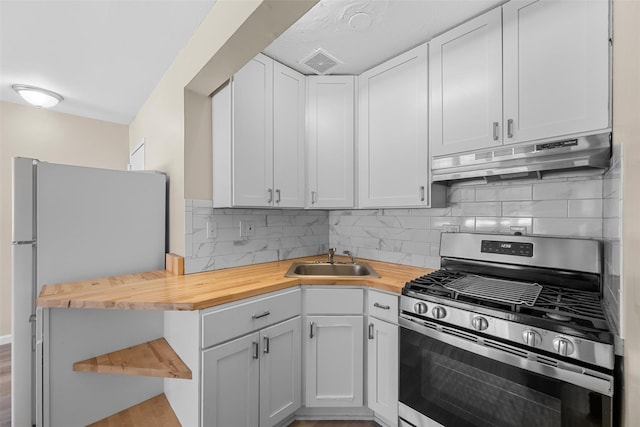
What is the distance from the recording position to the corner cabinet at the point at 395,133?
6.40 feet

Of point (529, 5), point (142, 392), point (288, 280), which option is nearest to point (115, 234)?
point (142, 392)

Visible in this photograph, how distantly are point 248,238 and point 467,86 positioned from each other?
1.84 m

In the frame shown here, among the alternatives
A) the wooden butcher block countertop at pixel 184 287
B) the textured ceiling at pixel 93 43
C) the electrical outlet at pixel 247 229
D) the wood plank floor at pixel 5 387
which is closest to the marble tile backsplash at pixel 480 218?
the wooden butcher block countertop at pixel 184 287

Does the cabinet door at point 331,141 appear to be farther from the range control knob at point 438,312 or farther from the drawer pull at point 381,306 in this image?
the range control knob at point 438,312

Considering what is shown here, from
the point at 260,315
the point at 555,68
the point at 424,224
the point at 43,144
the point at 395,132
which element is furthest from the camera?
the point at 43,144

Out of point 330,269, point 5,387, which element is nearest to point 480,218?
point 330,269

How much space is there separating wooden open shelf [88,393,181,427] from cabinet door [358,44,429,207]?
73.3 inches

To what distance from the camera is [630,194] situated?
87 cm

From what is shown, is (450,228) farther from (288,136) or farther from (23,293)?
(23,293)

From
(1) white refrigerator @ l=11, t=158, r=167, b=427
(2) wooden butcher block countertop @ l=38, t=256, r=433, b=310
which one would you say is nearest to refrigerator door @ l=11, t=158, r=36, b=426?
(1) white refrigerator @ l=11, t=158, r=167, b=427

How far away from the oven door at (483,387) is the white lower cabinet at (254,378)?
66 cm

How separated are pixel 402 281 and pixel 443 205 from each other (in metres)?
0.65

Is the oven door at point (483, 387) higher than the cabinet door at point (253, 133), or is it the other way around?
the cabinet door at point (253, 133)

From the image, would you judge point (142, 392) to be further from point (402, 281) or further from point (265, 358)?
point (402, 281)
